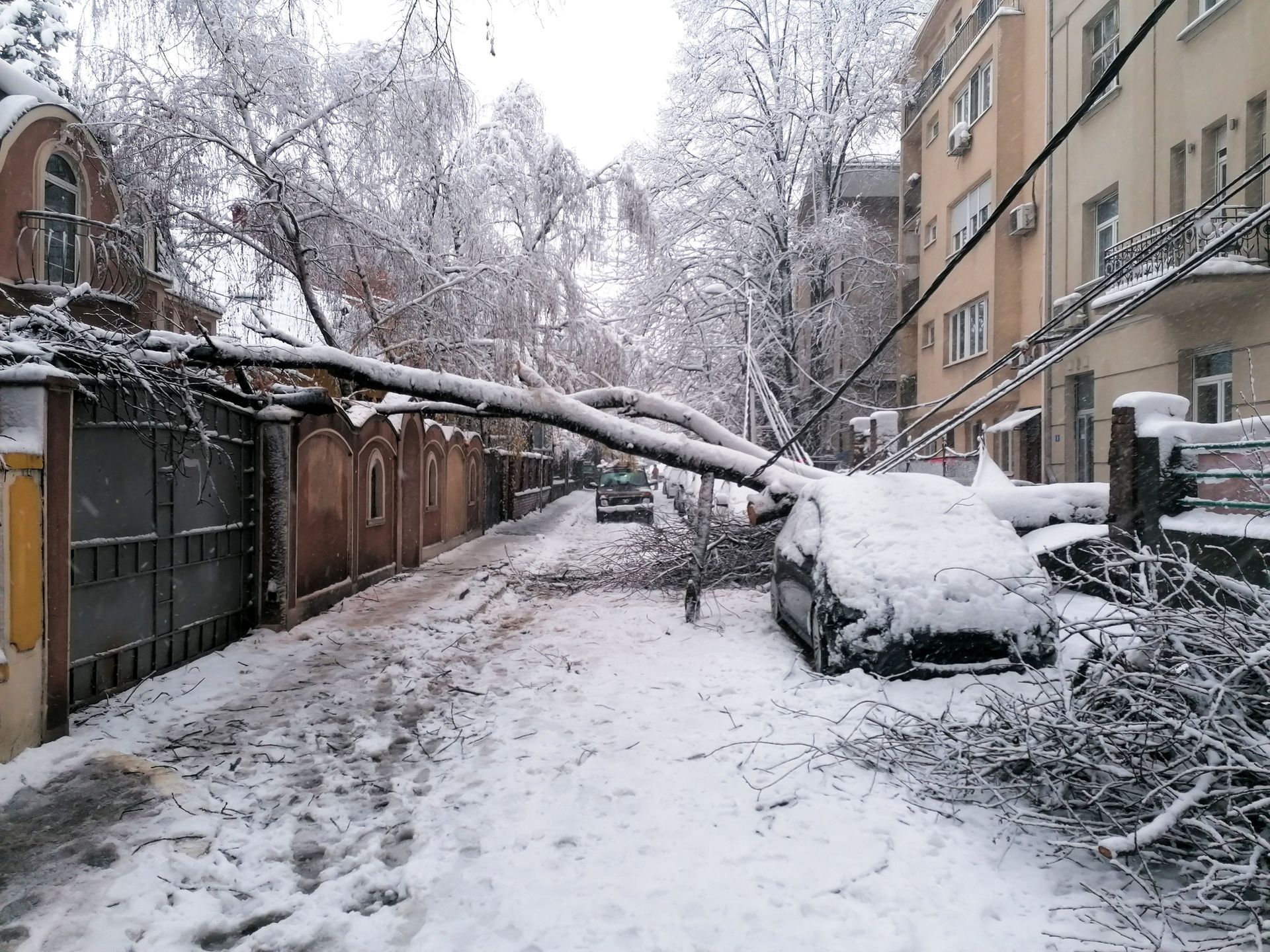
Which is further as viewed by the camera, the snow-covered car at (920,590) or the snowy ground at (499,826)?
the snow-covered car at (920,590)


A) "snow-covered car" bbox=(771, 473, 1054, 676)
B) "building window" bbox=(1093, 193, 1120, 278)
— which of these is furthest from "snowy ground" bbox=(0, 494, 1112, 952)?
"building window" bbox=(1093, 193, 1120, 278)

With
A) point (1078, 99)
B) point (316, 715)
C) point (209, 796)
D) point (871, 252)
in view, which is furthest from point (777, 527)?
point (871, 252)

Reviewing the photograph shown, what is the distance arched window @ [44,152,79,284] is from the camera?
36.5 ft

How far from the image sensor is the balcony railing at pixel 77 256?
10188 millimetres

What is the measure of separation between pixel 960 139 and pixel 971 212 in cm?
186

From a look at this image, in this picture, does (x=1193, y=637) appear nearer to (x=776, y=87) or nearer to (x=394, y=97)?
(x=394, y=97)

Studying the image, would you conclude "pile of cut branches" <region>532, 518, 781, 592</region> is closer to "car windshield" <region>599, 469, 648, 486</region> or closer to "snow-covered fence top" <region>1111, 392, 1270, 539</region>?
"snow-covered fence top" <region>1111, 392, 1270, 539</region>

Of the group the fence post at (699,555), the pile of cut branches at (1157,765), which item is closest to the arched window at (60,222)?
the fence post at (699,555)

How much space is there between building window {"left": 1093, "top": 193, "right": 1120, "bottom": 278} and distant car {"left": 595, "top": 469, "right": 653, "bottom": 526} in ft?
41.8

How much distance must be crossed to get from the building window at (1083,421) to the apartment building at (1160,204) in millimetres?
26

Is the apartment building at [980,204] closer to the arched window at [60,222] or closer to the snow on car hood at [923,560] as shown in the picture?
the snow on car hood at [923,560]

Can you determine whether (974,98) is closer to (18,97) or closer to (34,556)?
(18,97)

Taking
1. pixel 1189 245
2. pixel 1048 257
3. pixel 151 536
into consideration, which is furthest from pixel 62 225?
pixel 1048 257

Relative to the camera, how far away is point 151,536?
5602 mm
